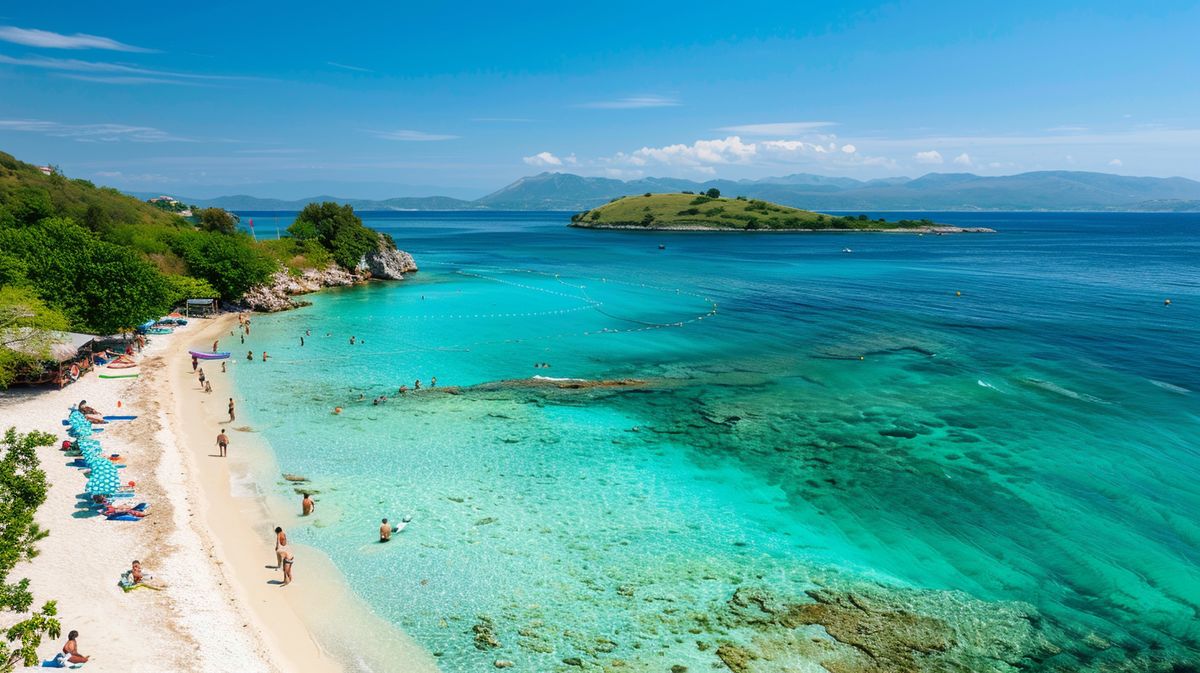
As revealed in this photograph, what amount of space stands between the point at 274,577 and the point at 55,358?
32816 millimetres

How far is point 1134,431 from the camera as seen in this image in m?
40.7

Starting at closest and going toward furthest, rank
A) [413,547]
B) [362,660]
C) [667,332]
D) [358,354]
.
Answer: [362,660]
[413,547]
[358,354]
[667,332]

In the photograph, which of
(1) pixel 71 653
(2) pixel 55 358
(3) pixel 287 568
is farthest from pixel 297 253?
(1) pixel 71 653

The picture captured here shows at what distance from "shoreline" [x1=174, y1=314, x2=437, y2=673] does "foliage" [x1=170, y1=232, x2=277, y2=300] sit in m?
46.8

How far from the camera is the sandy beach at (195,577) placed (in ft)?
67.5

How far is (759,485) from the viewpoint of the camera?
112 ft

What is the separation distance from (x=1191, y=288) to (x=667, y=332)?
91.1 meters

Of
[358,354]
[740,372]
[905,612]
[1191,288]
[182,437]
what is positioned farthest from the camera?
[1191,288]

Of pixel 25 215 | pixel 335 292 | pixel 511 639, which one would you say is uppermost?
pixel 25 215

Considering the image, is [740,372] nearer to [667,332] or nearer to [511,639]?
[667,332]

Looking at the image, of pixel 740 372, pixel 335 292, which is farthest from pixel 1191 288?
pixel 335 292

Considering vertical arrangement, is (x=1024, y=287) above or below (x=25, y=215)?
below

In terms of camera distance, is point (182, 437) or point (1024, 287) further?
point (1024, 287)

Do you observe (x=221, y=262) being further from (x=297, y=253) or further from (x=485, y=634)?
(x=485, y=634)
